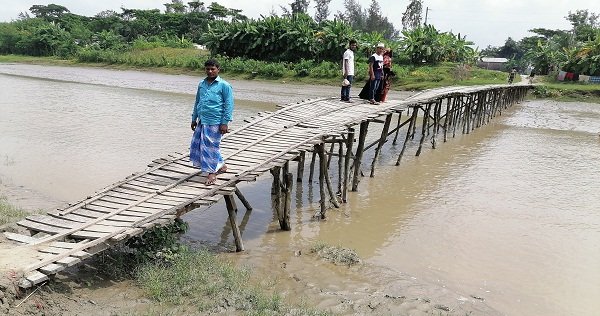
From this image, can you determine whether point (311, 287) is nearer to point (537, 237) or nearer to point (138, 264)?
point (138, 264)

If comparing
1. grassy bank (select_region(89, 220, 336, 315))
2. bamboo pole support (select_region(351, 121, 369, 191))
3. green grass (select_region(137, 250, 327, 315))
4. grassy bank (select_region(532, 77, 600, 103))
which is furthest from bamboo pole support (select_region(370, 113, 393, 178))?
grassy bank (select_region(532, 77, 600, 103))

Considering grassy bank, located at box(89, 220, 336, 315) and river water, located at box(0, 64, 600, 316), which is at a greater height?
grassy bank, located at box(89, 220, 336, 315)

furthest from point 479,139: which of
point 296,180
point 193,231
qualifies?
point 193,231

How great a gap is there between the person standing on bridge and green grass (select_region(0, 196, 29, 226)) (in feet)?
8.50

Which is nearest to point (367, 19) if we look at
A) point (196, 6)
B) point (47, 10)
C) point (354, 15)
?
point (354, 15)

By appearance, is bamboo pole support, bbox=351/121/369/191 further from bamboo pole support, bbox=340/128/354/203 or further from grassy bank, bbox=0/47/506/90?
grassy bank, bbox=0/47/506/90

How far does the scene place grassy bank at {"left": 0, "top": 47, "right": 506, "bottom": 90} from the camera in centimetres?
2938

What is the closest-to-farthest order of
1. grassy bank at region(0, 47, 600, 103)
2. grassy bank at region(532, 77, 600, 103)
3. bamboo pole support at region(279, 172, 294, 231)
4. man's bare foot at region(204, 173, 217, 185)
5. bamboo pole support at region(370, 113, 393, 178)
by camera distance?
man's bare foot at region(204, 173, 217, 185) < bamboo pole support at region(279, 172, 294, 231) < bamboo pole support at region(370, 113, 393, 178) < grassy bank at region(532, 77, 600, 103) < grassy bank at region(0, 47, 600, 103)

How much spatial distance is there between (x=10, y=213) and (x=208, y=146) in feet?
9.78

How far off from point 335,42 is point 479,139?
17.6 m

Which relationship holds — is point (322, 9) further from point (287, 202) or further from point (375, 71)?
point (287, 202)

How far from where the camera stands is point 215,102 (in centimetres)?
609

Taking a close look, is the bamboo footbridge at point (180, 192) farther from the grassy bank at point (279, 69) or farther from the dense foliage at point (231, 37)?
the dense foliage at point (231, 37)

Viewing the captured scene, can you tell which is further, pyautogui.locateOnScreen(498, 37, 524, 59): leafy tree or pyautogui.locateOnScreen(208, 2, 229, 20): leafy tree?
pyautogui.locateOnScreen(498, 37, 524, 59): leafy tree
